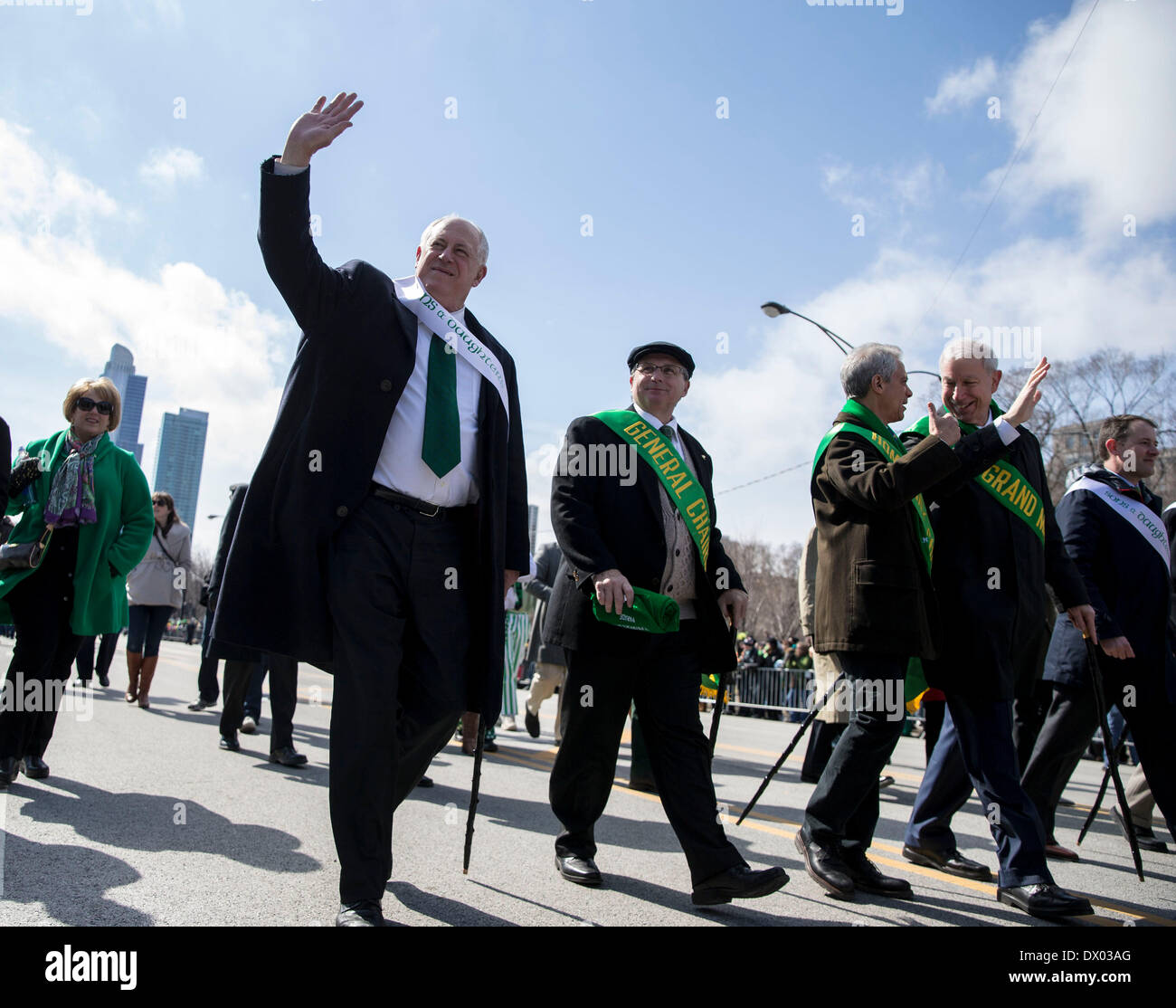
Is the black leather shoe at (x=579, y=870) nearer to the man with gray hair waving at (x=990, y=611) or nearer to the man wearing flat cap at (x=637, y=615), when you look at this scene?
the man wearing flat cap at (x=637, y=615)

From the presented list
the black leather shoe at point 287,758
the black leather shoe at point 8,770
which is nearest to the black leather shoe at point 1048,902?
the black leather shoe at point 287,758

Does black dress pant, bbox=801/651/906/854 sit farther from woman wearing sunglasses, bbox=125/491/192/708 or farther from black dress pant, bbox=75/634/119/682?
black dress pant, bbox=75/634/119/682

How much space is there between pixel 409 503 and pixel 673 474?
51.0 inches

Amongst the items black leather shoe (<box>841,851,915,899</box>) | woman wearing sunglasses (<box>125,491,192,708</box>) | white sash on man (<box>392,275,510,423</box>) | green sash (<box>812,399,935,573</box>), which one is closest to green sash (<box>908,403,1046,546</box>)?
green sash (<box>812,399,935,573</box>)

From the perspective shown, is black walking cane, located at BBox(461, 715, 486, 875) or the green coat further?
the green coat

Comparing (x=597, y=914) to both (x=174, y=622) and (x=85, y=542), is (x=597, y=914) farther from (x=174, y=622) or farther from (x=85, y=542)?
(x=174, y=622)

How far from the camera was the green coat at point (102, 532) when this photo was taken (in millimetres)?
4824

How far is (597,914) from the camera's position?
302 cm

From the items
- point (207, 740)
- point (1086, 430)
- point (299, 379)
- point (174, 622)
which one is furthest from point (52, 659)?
point (174, 622)

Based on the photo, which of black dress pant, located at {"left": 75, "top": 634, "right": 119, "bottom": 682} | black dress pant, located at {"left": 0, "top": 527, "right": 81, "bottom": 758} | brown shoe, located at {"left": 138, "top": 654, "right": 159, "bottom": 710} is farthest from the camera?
black dress pant, located at {"left": 75, "top": 634, "right": 119, "bottom": 682}

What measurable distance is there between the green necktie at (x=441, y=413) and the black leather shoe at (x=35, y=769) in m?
3.38

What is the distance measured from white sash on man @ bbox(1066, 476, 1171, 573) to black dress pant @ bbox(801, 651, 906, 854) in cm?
186

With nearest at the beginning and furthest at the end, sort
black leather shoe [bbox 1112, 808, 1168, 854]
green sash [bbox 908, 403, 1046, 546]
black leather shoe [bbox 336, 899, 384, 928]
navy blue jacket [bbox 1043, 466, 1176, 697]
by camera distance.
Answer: black leather shoe [bbox 336, 899, 384, 928]
green sash [bbox 908, 403, 1046, 546]
navy blue jacket [bbox 1043, 466, 1176, 697]
black leather shoe [bbox 1112, 808, 1168, 854]

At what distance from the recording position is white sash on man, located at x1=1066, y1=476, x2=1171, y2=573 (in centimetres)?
462
